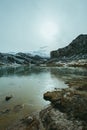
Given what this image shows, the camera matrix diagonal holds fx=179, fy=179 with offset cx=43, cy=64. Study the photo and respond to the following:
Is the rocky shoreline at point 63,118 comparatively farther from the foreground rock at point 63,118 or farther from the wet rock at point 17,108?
the wet rock at point 17,108

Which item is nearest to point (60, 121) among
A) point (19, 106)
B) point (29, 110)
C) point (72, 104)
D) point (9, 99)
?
point (72, 104)

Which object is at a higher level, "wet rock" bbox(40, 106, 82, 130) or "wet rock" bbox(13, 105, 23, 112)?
"wet rock" bbox(40, 106, 82, 130)

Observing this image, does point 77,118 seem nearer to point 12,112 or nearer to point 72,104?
point 72,104

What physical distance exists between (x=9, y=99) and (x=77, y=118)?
965 inches

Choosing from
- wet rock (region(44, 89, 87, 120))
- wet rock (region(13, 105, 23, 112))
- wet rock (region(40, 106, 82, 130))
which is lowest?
wet rock (region(13, 105, 23, 112))

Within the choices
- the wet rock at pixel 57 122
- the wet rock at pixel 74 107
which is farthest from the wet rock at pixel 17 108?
the wet rock at pixel 57 122

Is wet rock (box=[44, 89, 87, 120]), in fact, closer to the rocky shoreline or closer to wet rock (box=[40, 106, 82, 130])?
the rocky shoreline

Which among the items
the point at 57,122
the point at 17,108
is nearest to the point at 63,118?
the point at 57,122

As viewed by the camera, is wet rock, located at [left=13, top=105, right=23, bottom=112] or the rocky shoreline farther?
wet rock, located at [left=13, top=105, right=23, bottom=112]

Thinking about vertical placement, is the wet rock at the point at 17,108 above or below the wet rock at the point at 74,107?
below

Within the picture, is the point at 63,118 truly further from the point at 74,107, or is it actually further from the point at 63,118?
the point at 74,107

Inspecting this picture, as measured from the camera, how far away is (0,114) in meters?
32.0

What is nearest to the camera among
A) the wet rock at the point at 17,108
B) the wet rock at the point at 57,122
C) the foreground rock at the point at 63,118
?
the wet rock at the point at 57,122

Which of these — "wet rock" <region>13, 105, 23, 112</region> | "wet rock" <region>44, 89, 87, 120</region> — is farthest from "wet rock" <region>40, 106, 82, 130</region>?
"wet rock" <region>13, 105, 23, 112</region>
